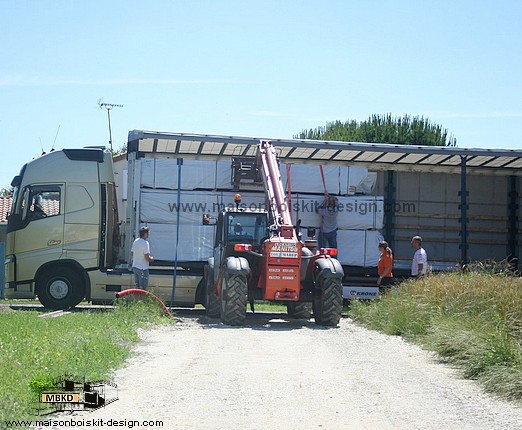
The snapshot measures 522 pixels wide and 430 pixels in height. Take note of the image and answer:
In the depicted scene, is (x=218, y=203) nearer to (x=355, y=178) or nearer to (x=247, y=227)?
(x=247, y=227)

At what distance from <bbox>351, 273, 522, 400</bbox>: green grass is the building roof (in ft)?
14.8

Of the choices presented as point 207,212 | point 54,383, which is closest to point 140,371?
point 54,383

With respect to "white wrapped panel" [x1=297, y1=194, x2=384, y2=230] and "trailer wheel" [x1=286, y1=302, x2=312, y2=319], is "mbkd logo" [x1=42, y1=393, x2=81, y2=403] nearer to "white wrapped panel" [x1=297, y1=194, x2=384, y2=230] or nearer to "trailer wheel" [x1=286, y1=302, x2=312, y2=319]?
"trailer wheel" [x1=286, y1=302, x2=312, y2=319]

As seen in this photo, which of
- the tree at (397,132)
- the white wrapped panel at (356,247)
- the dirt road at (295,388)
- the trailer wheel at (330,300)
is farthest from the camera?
the tree at (397,132)

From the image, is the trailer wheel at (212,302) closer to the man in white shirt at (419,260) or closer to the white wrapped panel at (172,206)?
the white wrapped panel at (172,206)

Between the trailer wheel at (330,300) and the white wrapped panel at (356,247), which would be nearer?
the trailer wheel at (330,300)

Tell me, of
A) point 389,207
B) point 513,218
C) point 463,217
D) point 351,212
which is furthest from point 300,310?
point 513,218

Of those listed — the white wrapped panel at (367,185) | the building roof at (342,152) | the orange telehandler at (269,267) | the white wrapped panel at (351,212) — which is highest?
the building roof at (342,152)

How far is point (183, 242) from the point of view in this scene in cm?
1927

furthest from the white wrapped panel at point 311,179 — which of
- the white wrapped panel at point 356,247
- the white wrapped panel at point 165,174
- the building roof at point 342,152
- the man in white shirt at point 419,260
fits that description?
the white wrapped panel at point 165,174

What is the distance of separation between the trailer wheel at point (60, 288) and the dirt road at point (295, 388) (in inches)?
245

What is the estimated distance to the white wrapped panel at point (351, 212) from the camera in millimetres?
19953

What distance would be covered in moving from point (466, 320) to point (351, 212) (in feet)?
24.4

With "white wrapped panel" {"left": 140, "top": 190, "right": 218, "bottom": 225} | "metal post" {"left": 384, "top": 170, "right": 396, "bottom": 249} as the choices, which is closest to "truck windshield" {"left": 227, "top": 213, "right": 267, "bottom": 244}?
"white wrapped panel" {"left": 140, "top": 190, "right": 218, "bottom": 225}
